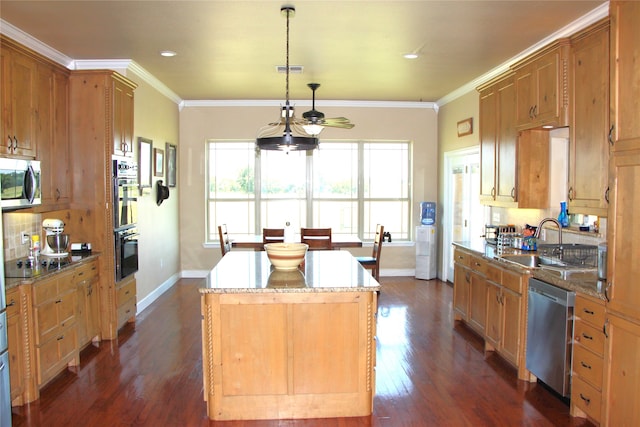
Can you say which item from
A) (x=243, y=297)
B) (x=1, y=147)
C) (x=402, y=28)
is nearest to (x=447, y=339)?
(x=243, y=297)

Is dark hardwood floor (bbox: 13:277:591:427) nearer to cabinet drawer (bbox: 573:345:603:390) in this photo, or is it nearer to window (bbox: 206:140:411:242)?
cabinet drawer (bbox: 573:345:603:390)

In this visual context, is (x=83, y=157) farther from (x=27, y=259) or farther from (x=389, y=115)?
Result: (x=389, y=115)

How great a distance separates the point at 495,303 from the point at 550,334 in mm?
893

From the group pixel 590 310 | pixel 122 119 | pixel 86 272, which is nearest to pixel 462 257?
pixel 590 310

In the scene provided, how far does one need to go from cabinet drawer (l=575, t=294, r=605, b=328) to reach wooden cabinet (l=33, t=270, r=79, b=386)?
12.0 feet

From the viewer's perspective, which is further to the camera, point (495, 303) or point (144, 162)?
point (144, 162)

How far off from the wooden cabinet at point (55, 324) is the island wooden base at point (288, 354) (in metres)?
1.30

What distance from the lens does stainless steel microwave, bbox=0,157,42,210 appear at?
3.46m

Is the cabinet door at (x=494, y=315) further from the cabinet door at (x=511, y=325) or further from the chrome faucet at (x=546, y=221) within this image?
the chrome faucet at (x=546, y=221)

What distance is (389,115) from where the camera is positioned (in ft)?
27.0

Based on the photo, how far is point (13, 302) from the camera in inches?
133

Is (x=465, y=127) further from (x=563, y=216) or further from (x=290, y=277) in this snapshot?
(x=290, y=277)

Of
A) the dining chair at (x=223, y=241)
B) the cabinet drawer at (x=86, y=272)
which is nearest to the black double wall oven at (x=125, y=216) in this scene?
the cabinet drawer at (x=86, y=272)

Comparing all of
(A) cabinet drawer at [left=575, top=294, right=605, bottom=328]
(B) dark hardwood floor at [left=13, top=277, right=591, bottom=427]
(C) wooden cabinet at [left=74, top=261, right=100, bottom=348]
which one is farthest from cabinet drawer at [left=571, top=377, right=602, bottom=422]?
(C) wooden cabinet at [left=74, top=261, right=100, bottom=348]
